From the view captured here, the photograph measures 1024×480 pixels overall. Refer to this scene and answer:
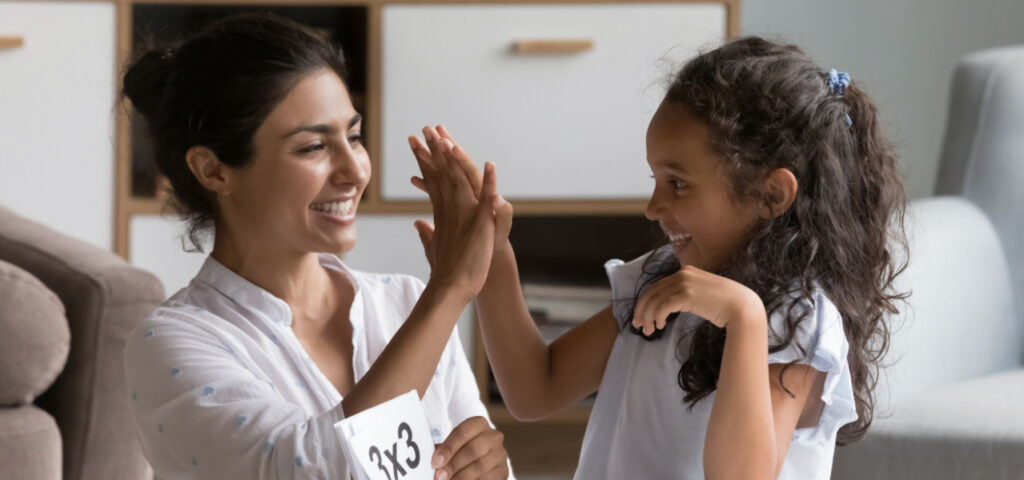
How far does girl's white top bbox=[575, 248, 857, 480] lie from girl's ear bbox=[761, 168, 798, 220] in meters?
0.08

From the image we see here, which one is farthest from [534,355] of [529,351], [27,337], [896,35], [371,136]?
[896,35]

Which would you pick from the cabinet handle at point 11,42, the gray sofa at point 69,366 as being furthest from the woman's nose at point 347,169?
the cabinet handle at point 11,42

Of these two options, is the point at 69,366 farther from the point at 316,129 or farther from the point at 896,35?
the point at 896,35

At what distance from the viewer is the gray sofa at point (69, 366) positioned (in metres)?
1.50

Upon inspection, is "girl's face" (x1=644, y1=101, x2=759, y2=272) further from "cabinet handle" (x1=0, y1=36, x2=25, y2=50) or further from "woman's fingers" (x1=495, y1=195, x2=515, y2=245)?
"cabinet handle" (x1=0, y1=36, x2=25, y2=50)

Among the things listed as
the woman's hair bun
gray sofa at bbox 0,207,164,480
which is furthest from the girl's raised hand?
gray sofa at bbox 0,207,164,480

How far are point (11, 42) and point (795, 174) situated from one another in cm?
163

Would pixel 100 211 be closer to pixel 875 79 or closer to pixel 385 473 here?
pixel 385 473

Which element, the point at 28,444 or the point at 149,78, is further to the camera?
the point at 28,444

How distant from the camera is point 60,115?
7.43 ft

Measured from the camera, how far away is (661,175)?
1118 millimetres

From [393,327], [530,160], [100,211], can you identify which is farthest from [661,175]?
[100,211]

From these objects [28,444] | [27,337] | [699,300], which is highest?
[699,300]

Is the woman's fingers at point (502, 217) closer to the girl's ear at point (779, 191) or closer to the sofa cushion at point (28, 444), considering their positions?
the girl's ear at point (779, 191)
